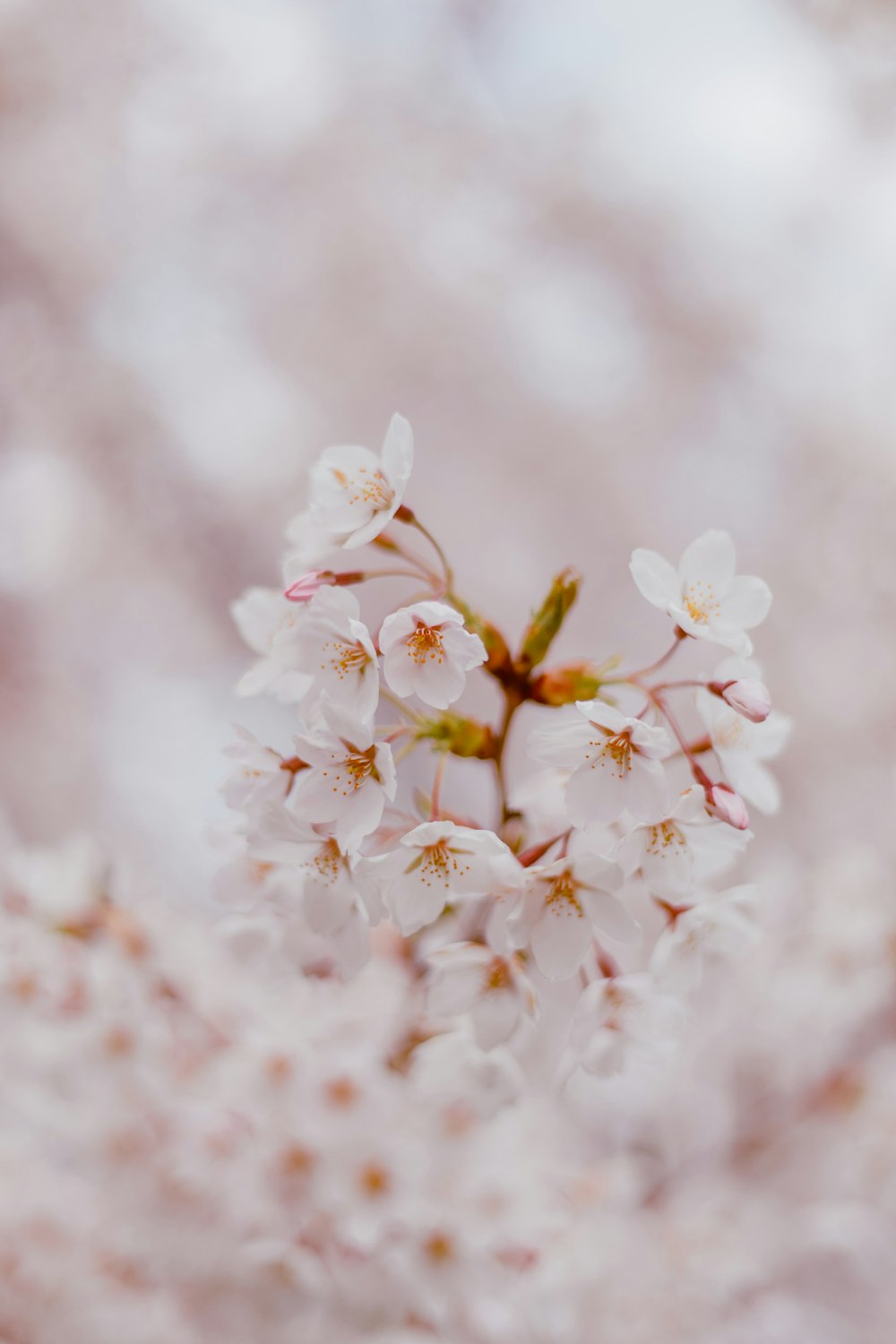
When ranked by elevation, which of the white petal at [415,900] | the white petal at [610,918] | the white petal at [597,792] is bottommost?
the white petal at [610,918]

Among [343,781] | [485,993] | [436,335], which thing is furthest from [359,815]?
[436,335]

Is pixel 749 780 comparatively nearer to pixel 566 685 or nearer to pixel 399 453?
pixel 566 685

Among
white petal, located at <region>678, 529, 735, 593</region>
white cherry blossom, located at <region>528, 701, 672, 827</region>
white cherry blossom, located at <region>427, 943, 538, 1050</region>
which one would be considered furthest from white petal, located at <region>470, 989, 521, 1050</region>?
white petal, located at <region>678, 529, 735, 593</region>

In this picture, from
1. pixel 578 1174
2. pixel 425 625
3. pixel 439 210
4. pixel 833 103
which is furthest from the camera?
pixel 439 210

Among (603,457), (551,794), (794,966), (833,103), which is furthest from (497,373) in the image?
(551,794)

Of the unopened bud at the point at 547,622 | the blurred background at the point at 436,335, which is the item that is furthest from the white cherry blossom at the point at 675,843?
the blurred background at the point at 436,335

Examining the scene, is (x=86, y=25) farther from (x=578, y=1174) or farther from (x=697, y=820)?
(x=578, y=1174)

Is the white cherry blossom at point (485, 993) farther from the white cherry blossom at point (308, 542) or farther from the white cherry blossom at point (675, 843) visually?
the white cherry blossom at point (308, 542)
